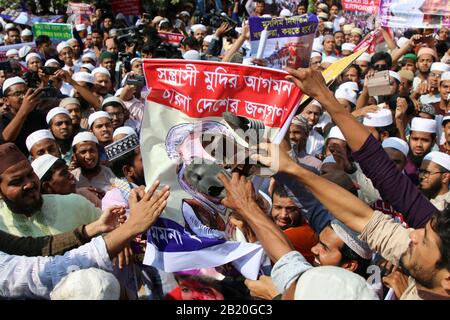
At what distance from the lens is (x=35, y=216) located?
3.12 metres

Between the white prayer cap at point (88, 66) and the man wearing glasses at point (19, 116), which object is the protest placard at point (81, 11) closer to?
the white prayer cap at point (88, 66)

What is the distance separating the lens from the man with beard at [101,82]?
728 centimetres

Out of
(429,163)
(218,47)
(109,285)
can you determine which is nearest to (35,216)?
(109,285)

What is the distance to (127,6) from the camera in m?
13.8

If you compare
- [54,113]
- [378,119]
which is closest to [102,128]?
[54,113]

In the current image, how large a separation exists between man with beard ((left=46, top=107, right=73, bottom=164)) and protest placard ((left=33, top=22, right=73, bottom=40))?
214 inches

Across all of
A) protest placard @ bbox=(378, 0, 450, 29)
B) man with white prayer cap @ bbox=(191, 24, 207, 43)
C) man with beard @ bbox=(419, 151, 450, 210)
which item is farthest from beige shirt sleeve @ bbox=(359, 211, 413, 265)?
man with white prayer cap @ bbox=(191, 24, 207, 43)

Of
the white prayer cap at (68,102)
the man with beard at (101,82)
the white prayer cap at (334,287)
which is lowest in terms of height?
the man with beard at (101,82)

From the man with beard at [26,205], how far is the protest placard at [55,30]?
316 inches

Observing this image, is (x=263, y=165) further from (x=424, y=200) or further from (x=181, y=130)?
(x=424, y=200)

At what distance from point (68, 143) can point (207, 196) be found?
2.82m

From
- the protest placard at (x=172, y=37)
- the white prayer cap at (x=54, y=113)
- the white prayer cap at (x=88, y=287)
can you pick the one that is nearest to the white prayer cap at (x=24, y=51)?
the protest placard at (x=172, y=37)

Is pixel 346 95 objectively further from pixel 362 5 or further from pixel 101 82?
pixel 362 5

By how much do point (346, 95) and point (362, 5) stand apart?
4721 millimetres
